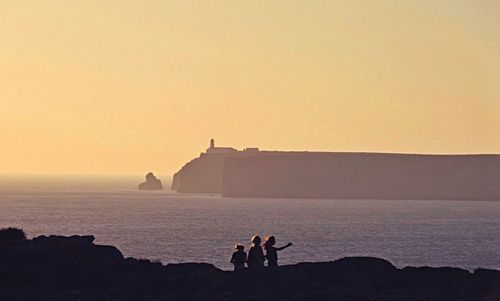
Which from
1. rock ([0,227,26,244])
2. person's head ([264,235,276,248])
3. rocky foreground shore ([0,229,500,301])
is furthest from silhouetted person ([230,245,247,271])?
rock ([0,227,26,244])

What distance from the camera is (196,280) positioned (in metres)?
25.9

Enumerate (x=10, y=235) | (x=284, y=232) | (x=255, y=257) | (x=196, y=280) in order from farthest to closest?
(x=284, y=232) → (x=10, y=235) → (x=255, y=257) → (x=196, y=280)

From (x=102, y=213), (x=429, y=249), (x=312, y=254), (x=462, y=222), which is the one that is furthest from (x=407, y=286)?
(x=102, y=213)

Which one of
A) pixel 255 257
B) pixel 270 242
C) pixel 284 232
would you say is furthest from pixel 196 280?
pixel 284 232

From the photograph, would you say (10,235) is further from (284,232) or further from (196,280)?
(284,232)

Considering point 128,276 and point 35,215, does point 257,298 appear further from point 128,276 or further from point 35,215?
point 35,215

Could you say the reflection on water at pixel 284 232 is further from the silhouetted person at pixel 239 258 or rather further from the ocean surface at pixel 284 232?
the silhouetted person at pixel 239 258

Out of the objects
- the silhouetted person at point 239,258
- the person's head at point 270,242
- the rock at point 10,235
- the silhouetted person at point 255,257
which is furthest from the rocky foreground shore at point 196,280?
the person's head at point 270,242

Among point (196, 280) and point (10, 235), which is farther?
point (10, 235)

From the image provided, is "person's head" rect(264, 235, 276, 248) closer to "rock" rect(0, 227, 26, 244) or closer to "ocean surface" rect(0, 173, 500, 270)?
"rock" rect(0, 227, 26, 244)

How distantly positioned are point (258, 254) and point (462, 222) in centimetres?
12073

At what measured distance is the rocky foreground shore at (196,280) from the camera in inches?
960

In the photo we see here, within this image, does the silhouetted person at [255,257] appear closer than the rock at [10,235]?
Yes

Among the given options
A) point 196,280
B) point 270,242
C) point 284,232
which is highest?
point 284,232
